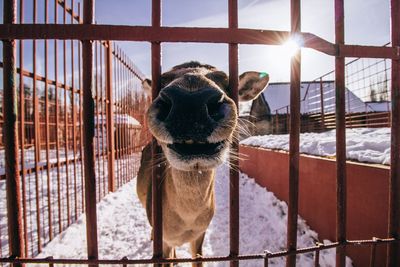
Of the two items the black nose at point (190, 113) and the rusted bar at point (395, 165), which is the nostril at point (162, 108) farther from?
the rusted bar at point (395, 165)

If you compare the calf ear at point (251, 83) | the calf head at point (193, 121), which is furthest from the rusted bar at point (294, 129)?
the calf ear at point (251, 83)

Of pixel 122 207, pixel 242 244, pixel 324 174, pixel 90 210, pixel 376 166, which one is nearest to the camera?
pixel 90 210

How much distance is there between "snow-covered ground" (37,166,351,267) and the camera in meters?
3.76

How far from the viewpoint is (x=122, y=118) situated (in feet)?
27.9

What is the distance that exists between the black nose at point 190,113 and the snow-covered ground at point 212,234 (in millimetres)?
2538

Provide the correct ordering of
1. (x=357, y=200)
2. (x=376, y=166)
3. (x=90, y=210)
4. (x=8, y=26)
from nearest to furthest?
(x=8, y=26) → (x=90, y=210) → (x=376, y=166) → (x=357, y=200)

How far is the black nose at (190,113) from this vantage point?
4.88 feet

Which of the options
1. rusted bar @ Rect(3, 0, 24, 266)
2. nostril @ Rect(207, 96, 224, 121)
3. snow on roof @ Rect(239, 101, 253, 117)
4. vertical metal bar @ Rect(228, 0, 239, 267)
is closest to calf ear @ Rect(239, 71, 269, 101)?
snow on roof @ Rect(239, 101, 253, 117)

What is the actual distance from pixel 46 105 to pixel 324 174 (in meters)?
4.06

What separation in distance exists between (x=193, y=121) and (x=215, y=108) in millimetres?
195

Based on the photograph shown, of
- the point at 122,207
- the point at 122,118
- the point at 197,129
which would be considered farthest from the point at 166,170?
the point at 122,118

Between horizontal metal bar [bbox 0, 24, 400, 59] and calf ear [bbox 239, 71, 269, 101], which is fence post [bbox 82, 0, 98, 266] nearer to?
horizontal metal bar [bbox 0, 24, 400, 59]

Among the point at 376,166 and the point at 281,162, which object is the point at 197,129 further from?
the point at 281,162

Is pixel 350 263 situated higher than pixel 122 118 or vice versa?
pixel 122 118
